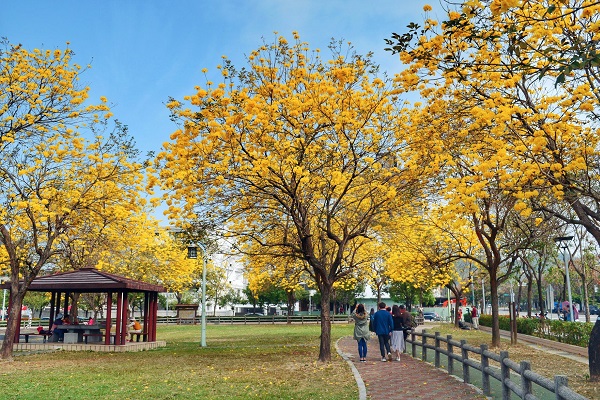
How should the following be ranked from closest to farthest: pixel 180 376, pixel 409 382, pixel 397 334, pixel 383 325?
pixel 409 382 → pixel 180 376 → pixel 383 325 → pixel 397 334

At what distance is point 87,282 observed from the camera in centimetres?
1808

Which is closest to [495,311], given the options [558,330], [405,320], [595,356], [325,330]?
[405,320]

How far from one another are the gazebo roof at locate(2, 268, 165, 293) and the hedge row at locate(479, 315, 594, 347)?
14.2 metres

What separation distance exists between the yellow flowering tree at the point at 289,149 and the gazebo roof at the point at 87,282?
570cm

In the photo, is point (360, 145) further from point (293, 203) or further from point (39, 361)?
point (39, 361)

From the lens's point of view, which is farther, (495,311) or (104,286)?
(104,286)

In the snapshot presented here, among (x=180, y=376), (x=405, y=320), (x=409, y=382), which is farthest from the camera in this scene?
(x=405, y=320)

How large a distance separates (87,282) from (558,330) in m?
16.8

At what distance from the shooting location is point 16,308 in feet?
49.9


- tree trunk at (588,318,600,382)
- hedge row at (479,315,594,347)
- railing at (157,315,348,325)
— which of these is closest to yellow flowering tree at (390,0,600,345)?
tree trunk at (588,318,600,382)

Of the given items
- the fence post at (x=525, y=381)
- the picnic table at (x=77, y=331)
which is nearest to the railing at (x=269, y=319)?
the picnic table at (x=77, y=331)

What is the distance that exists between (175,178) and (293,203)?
8.81 feet

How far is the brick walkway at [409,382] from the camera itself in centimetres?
880

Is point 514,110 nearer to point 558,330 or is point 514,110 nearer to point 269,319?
point 558,330
